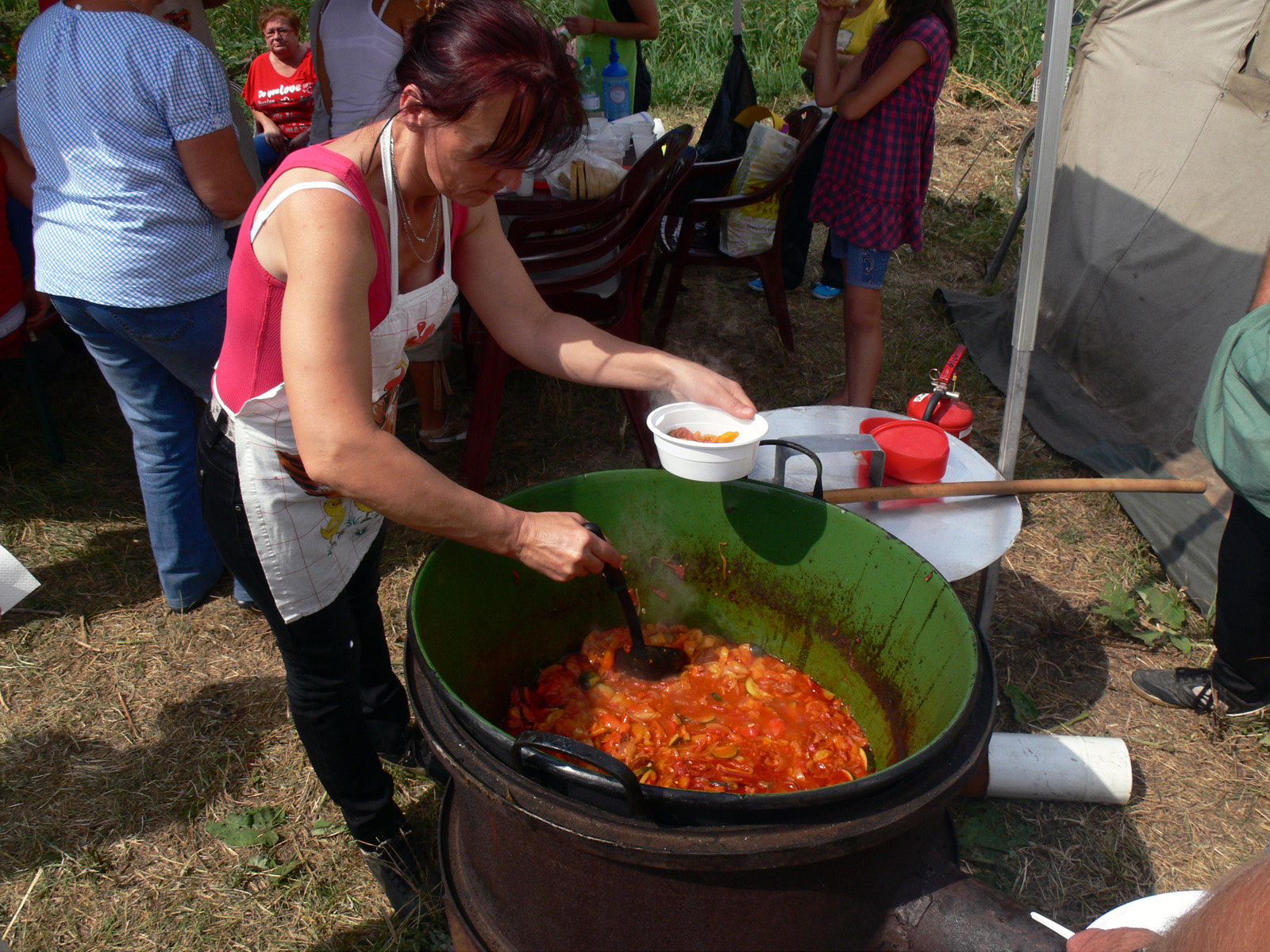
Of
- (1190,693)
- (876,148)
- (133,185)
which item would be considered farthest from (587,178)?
(1190,693)

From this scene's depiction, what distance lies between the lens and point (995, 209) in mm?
7059

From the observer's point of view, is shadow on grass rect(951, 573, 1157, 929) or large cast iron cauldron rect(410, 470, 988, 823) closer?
large cast iron cauldron rect(410, 470, 988, 823)

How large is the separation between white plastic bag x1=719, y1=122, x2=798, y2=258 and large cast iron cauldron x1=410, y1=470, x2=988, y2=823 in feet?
9.79

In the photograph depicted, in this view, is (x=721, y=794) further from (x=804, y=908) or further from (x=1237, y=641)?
(x=1237, y=641)

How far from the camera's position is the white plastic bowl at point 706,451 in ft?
5.96

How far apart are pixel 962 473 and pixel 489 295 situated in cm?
147

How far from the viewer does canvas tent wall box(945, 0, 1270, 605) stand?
3.67 metres

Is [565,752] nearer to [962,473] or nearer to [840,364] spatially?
[962,473]

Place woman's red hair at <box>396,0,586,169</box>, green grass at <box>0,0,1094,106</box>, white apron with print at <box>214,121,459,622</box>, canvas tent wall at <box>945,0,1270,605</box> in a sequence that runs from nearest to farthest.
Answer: woman's red hair at <box>396,0,586,169</box>, white apron with print at <box>214,121,459,622</box>, canvas tent wall at <box>945,0,1270,605</box>, green grass at <box>0,0,1094,106</box>

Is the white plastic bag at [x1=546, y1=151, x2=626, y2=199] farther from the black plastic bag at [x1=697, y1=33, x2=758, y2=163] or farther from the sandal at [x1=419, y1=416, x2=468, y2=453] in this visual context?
the black plastic bag at [x1=697, y1=33, x2=758, y2=163]

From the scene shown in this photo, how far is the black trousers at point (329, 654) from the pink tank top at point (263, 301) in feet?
0.61

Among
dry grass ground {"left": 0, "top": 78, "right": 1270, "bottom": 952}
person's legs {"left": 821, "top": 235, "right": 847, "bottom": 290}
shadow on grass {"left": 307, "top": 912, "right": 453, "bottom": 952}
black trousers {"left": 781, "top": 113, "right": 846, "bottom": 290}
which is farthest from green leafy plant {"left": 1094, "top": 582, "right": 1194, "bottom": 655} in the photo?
person's legs {"left": 821, "top": 235, "right": 847, "bottom": 290}

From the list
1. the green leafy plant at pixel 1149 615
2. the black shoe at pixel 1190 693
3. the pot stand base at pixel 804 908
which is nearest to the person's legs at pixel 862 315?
the green leafy plant at pixel 1149 615

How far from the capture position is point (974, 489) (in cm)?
226
